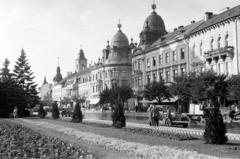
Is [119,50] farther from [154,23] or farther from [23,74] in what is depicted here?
[23,74]

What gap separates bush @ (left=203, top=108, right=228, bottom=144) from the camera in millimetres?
15812

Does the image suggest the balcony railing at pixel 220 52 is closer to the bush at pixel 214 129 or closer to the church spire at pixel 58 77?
the bush at pixel 214 129

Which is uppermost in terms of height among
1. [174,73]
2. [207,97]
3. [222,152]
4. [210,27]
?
[210,27]

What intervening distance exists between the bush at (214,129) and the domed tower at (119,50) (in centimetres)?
9353

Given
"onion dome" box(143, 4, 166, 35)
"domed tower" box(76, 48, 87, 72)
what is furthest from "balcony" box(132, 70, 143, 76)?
"domed tower" box(76, 48, 87, 72)

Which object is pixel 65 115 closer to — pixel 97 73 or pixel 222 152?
pixel 222 152

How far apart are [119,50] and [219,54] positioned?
63345mm

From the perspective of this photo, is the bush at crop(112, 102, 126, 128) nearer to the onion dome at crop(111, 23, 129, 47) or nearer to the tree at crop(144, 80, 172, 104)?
the tree at crop(144, 80, 172, 104)

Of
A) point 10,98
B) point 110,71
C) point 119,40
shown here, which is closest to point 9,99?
point 10,98

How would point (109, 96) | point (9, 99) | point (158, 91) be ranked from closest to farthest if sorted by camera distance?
point (9, 99) → point (158, 91) → point (109, 96)

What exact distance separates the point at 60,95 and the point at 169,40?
11226cm

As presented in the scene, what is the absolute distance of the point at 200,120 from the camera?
3048cm

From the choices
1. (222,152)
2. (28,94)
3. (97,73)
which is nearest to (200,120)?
(222,152)

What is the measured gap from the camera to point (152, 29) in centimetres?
8262
